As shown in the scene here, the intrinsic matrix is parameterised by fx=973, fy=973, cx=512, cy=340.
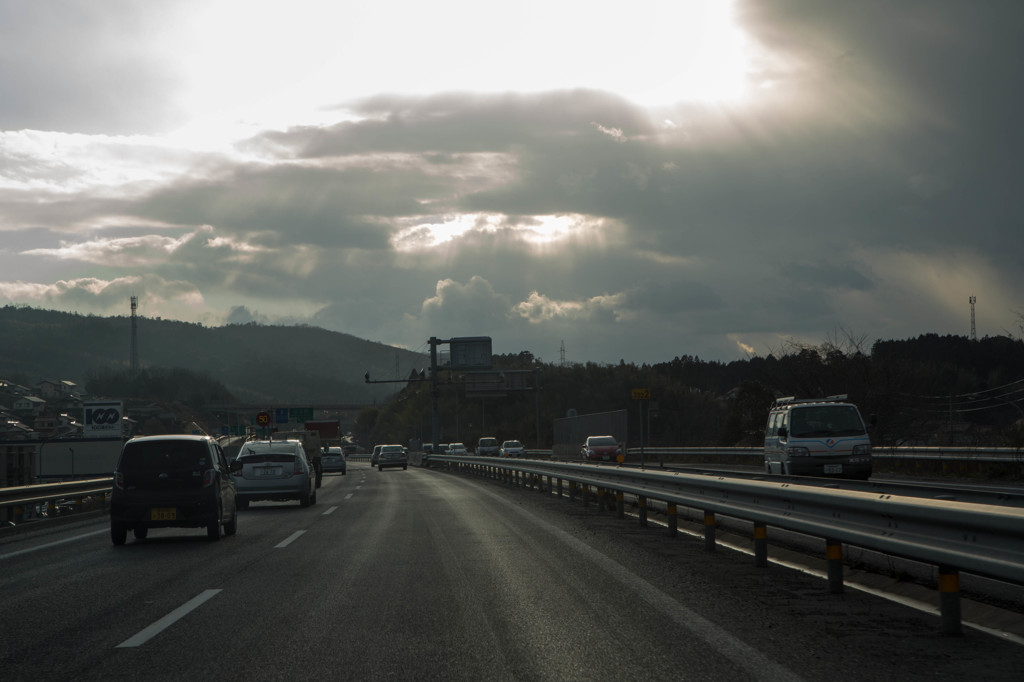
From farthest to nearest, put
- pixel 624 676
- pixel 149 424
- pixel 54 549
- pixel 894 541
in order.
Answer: pixel 149 424, pixel 54 549, pixel 894 541, pixel 624 676

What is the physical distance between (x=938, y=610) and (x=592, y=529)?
814cm

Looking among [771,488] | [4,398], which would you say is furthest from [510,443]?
[4,398]

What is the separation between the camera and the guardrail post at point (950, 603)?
677 cm

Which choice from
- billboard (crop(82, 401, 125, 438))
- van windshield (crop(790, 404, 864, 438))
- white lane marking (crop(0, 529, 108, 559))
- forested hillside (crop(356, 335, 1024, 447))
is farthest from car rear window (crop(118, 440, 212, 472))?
billboard (crop(82, 401, 125, 438))

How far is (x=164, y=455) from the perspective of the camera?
594 inches

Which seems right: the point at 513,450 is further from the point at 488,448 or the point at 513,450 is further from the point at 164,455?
the point at 164,455

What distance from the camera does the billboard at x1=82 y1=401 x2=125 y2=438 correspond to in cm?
7825

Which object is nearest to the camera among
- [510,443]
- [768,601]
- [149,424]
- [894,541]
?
[894,541]

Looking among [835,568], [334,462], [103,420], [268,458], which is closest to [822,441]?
[268,458]

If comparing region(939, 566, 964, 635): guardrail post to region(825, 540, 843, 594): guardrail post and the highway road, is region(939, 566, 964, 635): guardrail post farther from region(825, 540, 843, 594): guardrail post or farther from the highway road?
region(825, 540, 843, 594): guardrail post

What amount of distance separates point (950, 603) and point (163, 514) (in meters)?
11.5

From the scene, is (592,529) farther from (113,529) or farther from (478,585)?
(113,529)

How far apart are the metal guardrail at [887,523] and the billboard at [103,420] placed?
73.8 meters

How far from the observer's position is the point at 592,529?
15625mm
